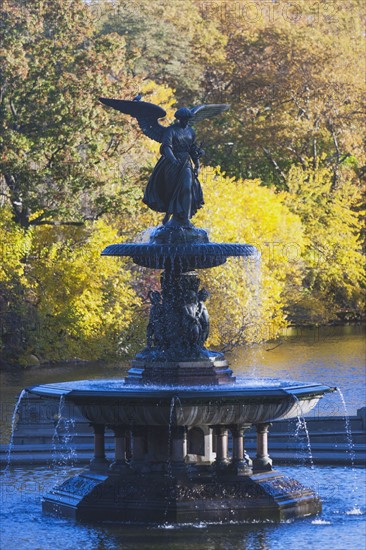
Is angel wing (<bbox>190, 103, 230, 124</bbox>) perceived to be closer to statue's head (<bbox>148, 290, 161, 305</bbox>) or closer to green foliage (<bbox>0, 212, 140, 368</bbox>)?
statue's head (<bbox>148, 290, 161, 305</bbox>)

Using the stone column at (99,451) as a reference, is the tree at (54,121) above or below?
above

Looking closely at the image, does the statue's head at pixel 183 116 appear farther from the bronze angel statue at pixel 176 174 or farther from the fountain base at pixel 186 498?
the fountain base at pixel 186 498

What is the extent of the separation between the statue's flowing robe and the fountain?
0.02 m

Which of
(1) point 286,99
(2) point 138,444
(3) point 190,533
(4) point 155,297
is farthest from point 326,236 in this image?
(3) point 190,533

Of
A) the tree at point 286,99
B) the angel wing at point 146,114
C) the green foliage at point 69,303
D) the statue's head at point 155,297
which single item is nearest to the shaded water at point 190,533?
the statue's head at point 155,297

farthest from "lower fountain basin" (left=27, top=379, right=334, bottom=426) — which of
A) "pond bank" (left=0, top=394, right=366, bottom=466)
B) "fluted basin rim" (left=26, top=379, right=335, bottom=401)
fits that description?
"pond bank" (left=0, top=394, right=366, bottom=466)

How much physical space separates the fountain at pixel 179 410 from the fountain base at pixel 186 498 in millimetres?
20

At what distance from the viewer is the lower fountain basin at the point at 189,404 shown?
961 inches

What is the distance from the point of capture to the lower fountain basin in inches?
961

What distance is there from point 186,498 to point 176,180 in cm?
492

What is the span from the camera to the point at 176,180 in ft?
86.7

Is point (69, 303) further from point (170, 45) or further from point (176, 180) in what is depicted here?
point (170, 45)

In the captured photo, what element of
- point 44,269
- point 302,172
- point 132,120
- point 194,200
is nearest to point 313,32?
point 302,172

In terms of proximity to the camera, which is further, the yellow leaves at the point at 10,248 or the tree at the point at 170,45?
the tree at the point at 170,45
